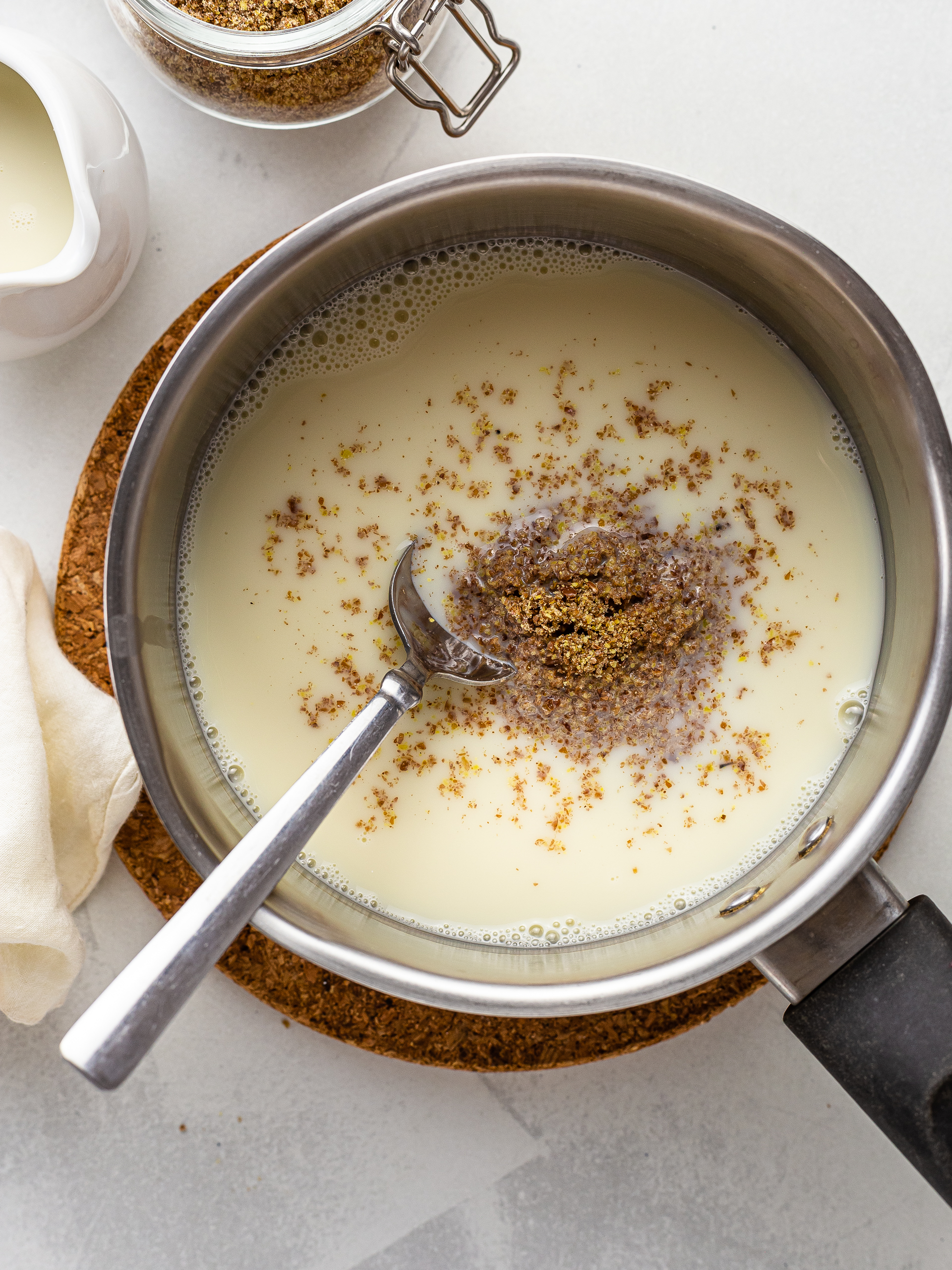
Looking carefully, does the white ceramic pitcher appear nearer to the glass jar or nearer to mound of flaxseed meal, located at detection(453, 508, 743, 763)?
the glass jar

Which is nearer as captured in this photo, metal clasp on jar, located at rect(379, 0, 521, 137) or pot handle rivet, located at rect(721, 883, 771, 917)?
metal clasp on jar, located at rect(379, 0, 521, 137)

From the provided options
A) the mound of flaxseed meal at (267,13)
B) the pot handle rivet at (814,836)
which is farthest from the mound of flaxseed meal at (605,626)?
the mound of flaxseed meal at (267,13)

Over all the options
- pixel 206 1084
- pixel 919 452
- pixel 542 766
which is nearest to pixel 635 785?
pixel 542 766

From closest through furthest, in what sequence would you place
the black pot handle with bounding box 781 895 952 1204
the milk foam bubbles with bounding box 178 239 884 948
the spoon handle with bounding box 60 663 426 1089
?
the spoon handle with bounding box 60 663 426 1089
the black pot handle with bounding box 781 895 952 1204
the milk foam bubbles with bounding box 178 239 884 948

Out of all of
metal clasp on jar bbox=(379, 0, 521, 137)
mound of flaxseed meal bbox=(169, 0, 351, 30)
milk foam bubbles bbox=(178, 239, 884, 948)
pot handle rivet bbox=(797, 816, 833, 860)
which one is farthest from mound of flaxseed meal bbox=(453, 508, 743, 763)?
mound of flaxseed meal bbox=(169, 0, 351, 30)

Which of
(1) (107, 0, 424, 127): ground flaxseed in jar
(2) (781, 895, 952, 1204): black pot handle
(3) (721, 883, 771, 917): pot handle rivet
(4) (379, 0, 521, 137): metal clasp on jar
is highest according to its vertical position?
(4) (379, 0, 521, 137): metal clasp on jar

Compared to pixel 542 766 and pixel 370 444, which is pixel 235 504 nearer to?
pixel 370 444
